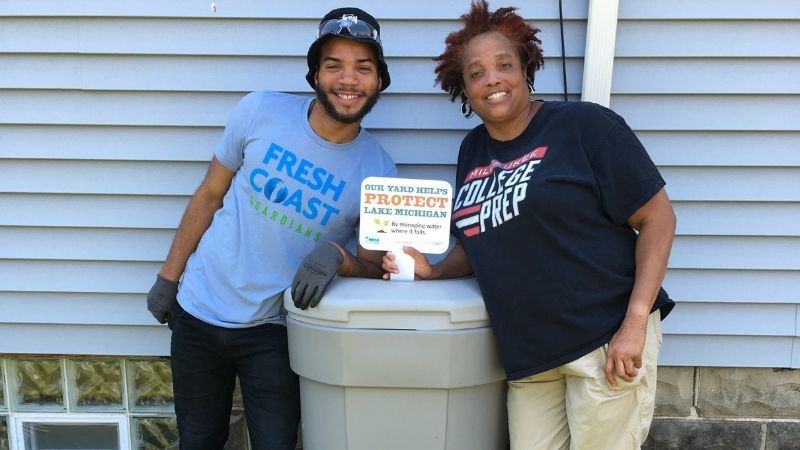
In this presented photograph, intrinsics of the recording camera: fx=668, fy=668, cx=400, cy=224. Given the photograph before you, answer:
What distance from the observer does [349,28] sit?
6.76 ft

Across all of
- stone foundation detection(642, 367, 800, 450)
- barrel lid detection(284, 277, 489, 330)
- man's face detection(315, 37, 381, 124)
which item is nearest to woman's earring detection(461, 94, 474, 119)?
man's face detection(315, 37, 381, 124)

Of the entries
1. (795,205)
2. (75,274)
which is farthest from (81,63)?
(795,205)

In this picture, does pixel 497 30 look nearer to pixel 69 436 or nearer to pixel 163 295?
pixel 163 295

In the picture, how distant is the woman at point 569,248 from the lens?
1806 millimetres

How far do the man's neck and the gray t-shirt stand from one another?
0.02m

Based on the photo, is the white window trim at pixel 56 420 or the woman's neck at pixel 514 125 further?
the white window trim at pixel 56 420

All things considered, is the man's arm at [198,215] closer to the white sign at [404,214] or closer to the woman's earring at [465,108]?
the white sign at [404,214]

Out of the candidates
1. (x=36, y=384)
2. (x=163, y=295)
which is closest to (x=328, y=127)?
(x=163, y=295)

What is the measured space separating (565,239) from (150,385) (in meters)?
1.93

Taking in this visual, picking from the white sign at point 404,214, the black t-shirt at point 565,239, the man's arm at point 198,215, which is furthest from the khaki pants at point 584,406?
the man's arm at point 198,215

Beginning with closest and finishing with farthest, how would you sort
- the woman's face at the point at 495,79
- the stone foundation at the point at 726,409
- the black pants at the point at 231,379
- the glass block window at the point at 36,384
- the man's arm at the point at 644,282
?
the man's arm at the point at 644,282, the woman's face at the point at 495,79, the black pants at the point at 231,379, the stone foundation at the point at 726,409, the glass block window at the point at 36,384

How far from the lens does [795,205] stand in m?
2.52

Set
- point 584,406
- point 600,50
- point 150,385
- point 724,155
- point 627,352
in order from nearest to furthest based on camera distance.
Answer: point 627,352 < point 584,406 < point 600,50 < point 724,155 < point 150,385

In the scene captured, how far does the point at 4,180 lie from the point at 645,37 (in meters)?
2.49
